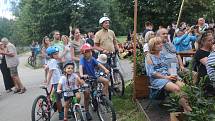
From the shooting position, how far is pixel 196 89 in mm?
5289

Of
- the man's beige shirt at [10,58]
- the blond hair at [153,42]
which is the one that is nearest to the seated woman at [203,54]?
the blond hair at [153,42]

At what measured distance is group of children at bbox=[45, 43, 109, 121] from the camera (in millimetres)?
7566

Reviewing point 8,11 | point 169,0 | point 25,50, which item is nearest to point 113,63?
point 169,0

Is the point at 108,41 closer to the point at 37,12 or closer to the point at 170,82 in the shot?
the point at 170,82

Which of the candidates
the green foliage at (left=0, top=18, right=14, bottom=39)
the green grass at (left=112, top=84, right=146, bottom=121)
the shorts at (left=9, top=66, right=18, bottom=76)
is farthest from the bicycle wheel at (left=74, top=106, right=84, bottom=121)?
the green foliage at (left=0, top=18, right=14, bottom=39)

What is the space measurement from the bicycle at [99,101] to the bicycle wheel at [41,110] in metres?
0.90

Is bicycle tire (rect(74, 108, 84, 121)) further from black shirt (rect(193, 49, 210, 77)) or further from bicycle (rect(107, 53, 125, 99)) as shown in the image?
bicycle (rect(107, 53, 125, 99))

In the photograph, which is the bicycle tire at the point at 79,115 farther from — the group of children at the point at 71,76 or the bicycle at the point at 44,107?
the bicycle at the point at 44,107

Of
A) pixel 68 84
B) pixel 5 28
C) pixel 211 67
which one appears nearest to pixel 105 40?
pixel 68 84

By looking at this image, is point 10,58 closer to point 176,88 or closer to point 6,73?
point 6,73

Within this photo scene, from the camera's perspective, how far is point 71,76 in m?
7.65

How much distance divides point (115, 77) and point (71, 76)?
2.26 m

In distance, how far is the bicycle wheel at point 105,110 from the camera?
7.25 m

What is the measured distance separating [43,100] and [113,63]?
2351mm
